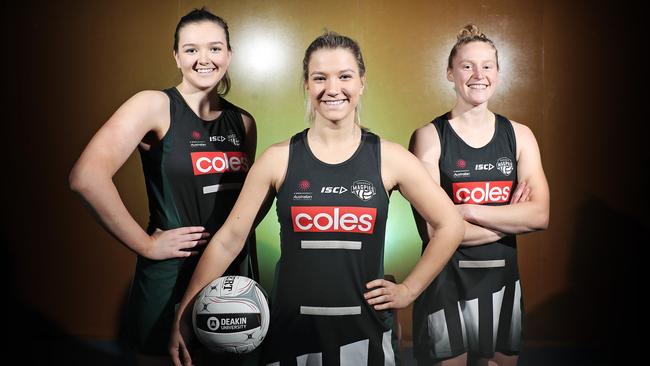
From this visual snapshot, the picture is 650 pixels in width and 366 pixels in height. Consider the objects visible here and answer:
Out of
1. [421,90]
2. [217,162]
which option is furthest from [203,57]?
[421,90]

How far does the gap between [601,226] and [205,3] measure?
2759 millimetres

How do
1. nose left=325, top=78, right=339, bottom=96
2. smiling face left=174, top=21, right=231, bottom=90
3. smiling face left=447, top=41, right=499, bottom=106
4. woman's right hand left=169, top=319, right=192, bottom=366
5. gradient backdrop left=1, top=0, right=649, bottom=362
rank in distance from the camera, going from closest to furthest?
nose left=325, top=78, right=339, bottom=96
woman's right hand left=169, top=319, right=192, bottom=366
smiling face left=174, top=21, right=231, bottom=90
smiling face left=447, top=41, right=499, bottom=106
gradient backdrop left=1, top=0, right=649, bottom=362

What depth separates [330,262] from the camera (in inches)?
84.8

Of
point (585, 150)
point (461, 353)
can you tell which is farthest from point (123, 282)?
point (585, 150)

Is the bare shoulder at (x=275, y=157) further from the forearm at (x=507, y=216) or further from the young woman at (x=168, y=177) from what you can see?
the forearm at (x=507, y=216)

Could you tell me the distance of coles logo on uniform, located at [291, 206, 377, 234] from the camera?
2166mm

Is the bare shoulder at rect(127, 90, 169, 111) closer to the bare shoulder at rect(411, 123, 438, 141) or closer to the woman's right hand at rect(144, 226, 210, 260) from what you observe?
the woman's right hand at rect(144, 226, 210, 260)

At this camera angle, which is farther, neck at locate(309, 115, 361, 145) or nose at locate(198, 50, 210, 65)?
nose at locate(198, 50, 210, 65)

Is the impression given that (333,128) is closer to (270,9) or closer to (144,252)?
(144,252)

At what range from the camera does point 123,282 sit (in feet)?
13.6

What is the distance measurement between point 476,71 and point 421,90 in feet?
3.78

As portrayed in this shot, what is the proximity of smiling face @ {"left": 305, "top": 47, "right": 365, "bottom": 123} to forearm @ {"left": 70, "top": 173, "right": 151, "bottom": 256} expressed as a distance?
881 mm

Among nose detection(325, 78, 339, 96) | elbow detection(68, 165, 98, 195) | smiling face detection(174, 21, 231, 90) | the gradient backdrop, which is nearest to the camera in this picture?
nose detection(325, 78, 339, 96)

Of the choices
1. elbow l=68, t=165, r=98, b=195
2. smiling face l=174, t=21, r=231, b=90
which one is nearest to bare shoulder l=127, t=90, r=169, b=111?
smiling face l=174, t=21, r=231, b=90
